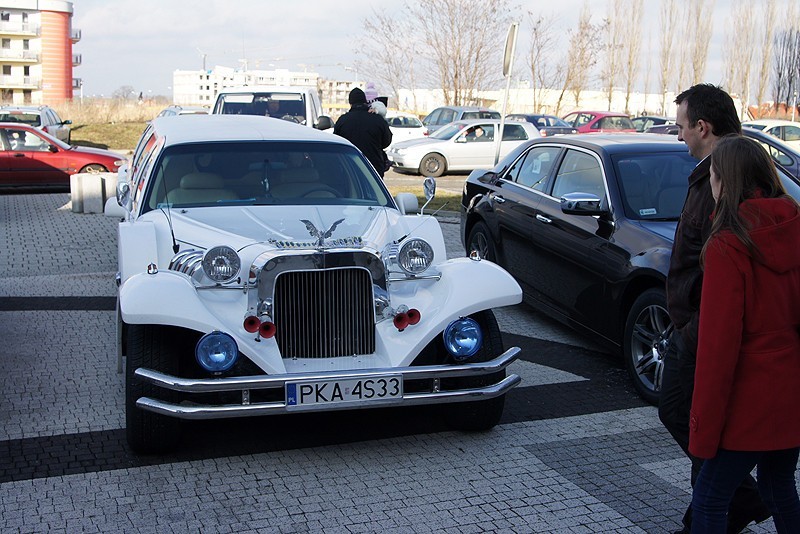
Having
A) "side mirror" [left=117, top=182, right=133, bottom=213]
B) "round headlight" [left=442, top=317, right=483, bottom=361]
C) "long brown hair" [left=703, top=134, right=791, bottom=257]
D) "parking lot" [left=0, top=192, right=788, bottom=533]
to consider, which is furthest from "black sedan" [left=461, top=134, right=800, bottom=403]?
"side mirror" [left=117, top=182, right=133, bottom=213]

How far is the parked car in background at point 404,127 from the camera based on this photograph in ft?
97.2

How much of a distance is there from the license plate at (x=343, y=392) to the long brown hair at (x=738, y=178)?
215cm

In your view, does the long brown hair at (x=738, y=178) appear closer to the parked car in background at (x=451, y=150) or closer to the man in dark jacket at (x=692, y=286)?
the man in dark jacket at (x=692, y=286)

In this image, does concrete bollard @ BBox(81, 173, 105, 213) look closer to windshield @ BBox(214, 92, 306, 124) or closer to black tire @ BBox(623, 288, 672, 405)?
windshield @ BBox(214, 92, 306, 124)

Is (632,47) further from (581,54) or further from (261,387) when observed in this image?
(261,387)

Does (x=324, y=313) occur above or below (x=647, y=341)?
above

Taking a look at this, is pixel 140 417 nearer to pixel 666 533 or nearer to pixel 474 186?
pixel 666 533

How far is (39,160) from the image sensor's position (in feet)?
59.8

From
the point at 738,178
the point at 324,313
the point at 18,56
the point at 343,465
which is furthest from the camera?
the point at 18,56

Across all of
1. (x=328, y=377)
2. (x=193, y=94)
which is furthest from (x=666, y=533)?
(x=193, y=94)

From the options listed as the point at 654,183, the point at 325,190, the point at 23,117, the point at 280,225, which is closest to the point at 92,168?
the point at 23,117

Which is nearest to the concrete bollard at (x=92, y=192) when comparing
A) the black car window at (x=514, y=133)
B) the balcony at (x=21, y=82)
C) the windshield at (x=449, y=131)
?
the windshield at (x=449, y=131)

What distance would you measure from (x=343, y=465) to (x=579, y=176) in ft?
11.9

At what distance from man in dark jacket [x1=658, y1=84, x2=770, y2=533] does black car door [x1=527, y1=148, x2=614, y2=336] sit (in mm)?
2729
